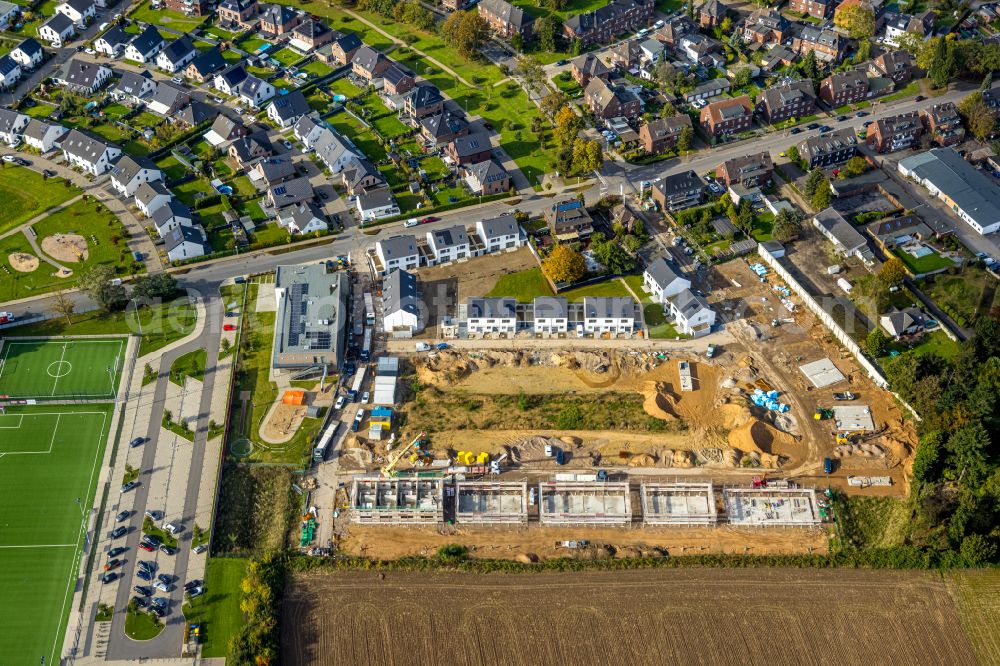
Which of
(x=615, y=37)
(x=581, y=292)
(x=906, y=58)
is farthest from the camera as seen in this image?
(x=615, y=37)

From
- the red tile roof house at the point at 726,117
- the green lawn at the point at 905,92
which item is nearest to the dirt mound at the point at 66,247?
the red tile roof house at the point at 726,117

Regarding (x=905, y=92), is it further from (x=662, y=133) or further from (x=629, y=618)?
(x=629, y=618)

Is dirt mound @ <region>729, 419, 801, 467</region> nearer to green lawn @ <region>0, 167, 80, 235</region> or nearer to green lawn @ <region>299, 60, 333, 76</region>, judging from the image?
green lawn @ <region>299, 60, 333, 76</region>

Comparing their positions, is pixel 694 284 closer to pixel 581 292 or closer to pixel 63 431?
pixel 581 292

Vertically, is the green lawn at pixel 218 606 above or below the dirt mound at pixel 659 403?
below

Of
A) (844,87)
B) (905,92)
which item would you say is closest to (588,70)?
(844,87)

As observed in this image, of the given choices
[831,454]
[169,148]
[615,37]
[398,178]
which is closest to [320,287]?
[398,178]

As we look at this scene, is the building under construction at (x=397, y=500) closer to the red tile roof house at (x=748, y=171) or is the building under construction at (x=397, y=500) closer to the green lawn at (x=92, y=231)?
the green lawn at (x=92, y=231)
